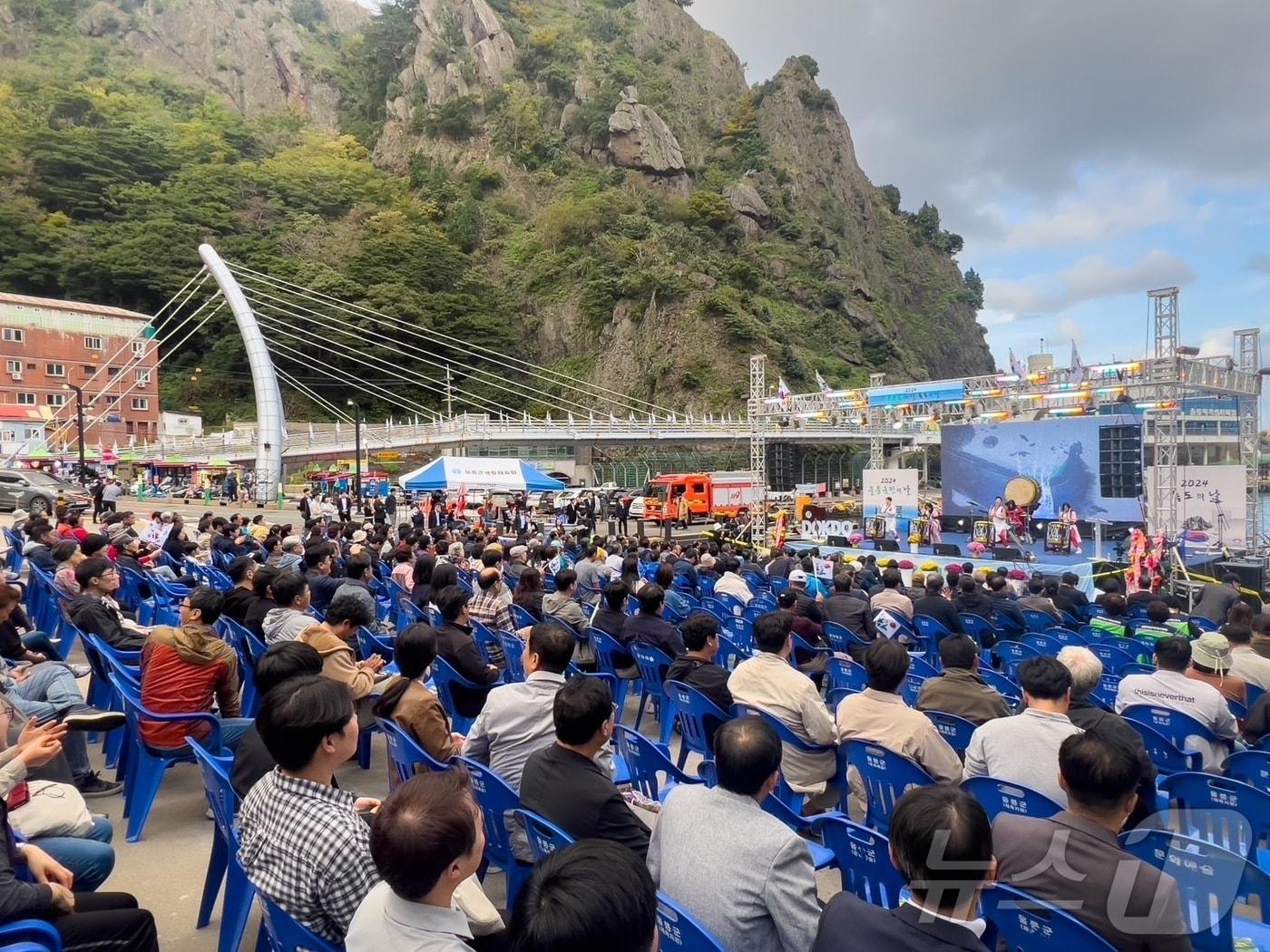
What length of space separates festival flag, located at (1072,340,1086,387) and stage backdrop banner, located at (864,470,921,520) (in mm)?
5655

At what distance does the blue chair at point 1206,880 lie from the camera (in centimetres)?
201

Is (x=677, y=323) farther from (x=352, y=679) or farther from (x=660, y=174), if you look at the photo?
(x=352, y=679)

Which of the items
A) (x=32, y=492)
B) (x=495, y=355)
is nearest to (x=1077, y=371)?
(x=32, y=492)

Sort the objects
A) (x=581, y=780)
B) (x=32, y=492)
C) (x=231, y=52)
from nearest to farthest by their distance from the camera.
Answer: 1. (x=581, y=780)
2. (x=32, y=492)
3. (x=231, y=52)

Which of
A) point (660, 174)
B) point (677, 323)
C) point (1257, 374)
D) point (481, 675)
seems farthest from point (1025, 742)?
point (660, 174)

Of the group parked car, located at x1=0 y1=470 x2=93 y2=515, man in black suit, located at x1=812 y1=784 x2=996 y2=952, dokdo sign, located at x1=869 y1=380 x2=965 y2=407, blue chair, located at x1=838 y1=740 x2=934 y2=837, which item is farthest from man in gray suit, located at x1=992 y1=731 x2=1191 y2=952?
parked car, located at x1=0 y1=470 x2=93 y2=515

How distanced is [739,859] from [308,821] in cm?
113

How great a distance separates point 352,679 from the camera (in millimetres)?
4051

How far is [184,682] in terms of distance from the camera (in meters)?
3.84

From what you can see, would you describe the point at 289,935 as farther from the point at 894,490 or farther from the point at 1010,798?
the point at 894,490

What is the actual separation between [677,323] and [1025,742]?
172 feet

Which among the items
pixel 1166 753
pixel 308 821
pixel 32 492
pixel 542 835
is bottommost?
pixel 1166 753

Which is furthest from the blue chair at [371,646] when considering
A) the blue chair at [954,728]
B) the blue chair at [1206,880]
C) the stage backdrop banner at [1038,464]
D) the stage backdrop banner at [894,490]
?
the stage backdrop banner at [894,490]

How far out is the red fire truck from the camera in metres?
28.9
